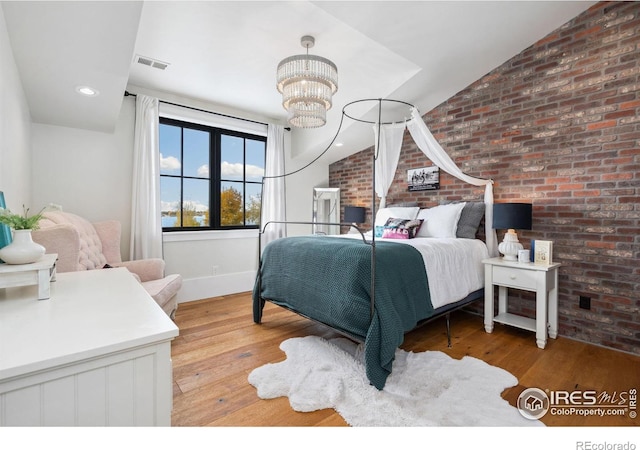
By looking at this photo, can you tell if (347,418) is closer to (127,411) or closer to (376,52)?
(127,411)

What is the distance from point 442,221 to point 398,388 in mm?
1919

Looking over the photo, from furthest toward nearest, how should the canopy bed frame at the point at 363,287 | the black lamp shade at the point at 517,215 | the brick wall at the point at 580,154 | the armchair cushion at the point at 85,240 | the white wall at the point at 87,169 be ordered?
the white wall at the point at 87,169
the black lamp shade at the point at 517,215
the brick wall at the point at 580,154
the armchair cushion at the point at 85,240
the canopy bed frame at the point at 363,287

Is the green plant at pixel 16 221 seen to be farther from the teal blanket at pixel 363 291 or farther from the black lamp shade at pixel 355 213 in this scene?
the black lamp shade at pixel 355 213

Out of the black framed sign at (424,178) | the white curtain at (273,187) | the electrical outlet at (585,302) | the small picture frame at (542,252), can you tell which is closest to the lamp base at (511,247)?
the small picture frame at (542,252)

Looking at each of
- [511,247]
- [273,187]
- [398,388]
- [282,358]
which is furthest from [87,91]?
[511,247]

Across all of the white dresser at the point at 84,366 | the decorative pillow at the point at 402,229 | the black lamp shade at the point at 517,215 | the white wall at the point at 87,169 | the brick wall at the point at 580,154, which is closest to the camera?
the white dresser at the point at 84,366

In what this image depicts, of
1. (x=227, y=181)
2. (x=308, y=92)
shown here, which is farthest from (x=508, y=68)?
(x=227, y=181)

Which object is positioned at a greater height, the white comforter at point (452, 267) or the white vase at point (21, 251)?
the white vase at point (21, 251)

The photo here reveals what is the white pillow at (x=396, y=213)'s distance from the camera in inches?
144

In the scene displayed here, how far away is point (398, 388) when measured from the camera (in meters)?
1.91

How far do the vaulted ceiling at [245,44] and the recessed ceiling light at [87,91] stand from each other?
0.04 metres

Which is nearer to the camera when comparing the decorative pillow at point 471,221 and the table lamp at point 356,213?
the decorative pillow at point 471,221

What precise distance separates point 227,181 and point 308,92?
85.4 inches

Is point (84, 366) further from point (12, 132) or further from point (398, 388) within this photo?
point (12, 132)
